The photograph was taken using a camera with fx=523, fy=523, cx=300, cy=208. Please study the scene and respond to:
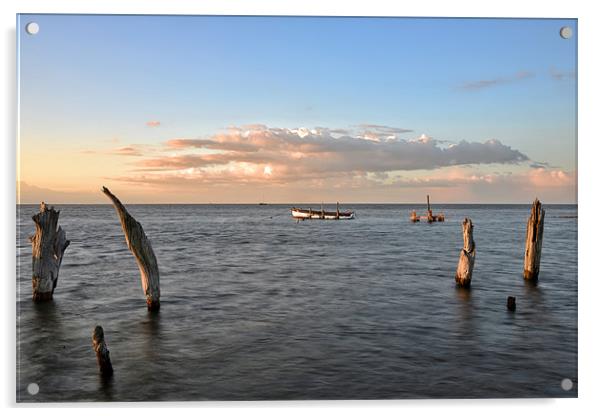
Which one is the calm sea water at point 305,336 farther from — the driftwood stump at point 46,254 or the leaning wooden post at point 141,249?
the leaning wooden post at point 141,249

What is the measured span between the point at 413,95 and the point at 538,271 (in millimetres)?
7984

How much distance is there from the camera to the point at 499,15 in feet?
22.7

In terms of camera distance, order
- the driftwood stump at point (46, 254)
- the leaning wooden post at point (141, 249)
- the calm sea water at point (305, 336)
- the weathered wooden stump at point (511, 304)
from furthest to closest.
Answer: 1. the weathered wooden stump at point (511, 304)
2. the driftwood stump at point (46, 254)
3. the leaning wooden post at point (141, 249)
4. the calm sea water at point (305, 336)

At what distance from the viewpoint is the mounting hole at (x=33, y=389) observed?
6.44 meters

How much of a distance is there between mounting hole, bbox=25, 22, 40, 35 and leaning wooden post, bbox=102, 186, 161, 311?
7.78 feet

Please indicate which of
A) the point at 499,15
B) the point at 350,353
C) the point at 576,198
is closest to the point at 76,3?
the point at 499,15

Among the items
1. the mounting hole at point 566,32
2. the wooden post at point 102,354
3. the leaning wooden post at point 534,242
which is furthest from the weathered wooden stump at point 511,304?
the wooden post at point 102,354

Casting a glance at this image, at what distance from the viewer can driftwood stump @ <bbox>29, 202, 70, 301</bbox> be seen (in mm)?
10305

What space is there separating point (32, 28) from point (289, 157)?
411cm

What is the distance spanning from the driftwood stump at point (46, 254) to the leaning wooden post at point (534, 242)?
10.7 meters

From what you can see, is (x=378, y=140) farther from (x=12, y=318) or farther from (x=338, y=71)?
(x=12, y=318)

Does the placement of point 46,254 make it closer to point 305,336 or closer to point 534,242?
point 305,336

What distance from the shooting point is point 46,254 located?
10.4 m

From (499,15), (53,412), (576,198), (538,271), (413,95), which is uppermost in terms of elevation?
(499,15)
